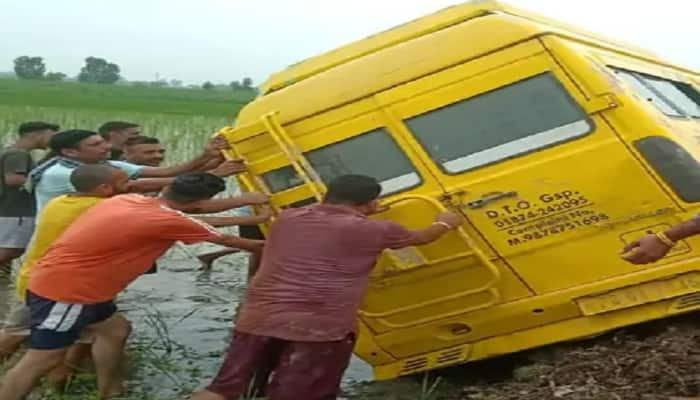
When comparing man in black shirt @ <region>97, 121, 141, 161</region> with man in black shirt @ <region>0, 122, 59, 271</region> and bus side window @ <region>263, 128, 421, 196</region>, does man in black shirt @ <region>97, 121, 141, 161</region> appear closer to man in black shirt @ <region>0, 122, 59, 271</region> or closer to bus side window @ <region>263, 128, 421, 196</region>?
man in black shirt @ <region>0, 122, 59, 271</region>

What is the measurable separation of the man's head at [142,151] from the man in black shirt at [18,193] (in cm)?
64

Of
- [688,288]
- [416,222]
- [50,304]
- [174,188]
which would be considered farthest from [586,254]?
[50,304]

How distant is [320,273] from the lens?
482cm

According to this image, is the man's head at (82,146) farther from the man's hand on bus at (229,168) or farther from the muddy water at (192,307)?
the muddy water at (192,307)

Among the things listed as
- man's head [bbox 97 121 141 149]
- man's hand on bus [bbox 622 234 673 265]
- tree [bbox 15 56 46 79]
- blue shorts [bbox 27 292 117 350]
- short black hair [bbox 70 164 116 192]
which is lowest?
blue shorts [bbox 27 292 117 350]

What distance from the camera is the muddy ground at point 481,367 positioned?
483cm

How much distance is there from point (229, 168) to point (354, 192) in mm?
993

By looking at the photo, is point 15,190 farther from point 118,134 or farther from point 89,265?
point 89,265

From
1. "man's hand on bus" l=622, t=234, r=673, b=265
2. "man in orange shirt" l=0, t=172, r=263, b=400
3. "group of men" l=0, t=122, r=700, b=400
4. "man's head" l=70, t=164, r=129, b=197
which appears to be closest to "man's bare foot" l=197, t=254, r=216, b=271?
"group of men" l=0, t=122, r=700, b=400

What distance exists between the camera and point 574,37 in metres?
5.47

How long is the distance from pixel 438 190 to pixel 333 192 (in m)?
0.63

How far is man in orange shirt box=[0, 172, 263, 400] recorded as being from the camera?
198 inches

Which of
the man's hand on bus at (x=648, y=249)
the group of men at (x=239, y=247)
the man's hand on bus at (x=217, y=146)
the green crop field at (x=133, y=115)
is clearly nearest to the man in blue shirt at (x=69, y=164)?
the man's hand on bus at (x=217, y=146)

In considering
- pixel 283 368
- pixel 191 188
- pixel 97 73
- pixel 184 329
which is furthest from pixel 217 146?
pixel 97 73
